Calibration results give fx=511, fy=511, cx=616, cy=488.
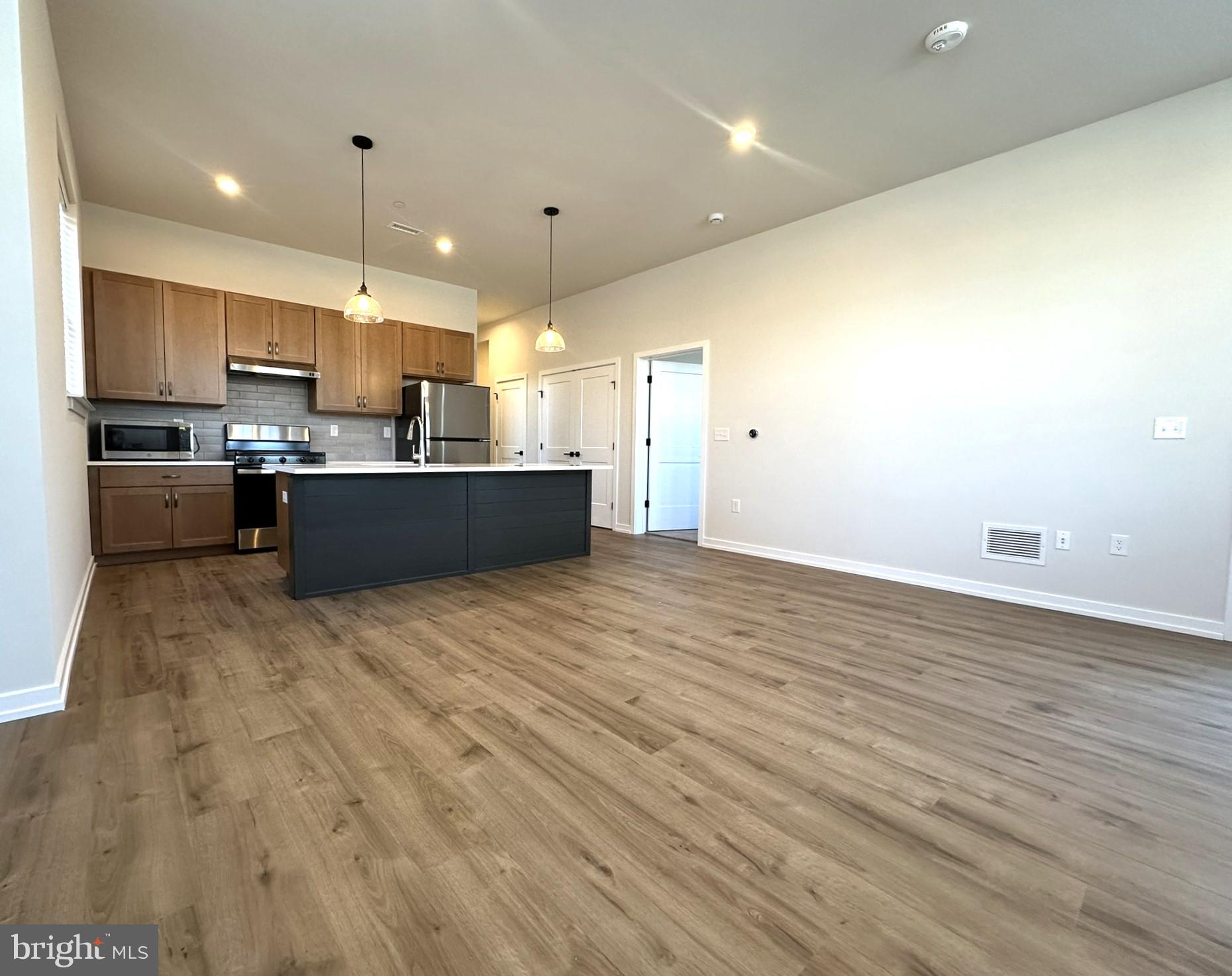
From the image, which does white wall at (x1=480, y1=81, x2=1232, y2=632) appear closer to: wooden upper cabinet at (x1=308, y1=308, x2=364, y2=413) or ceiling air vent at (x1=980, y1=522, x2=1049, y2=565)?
ceiling air vent at (x1=980, y1=522, x2=1049, y2=565)

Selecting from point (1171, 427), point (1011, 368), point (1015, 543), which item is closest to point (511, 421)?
point (1011, 368)

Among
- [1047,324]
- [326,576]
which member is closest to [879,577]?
[1047,324]

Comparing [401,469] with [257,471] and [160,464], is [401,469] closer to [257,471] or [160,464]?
[257,471]

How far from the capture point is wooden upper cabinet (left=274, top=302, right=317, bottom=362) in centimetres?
504

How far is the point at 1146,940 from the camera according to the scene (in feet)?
3.48

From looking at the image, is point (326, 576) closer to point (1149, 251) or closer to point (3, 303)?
point (3, 303)

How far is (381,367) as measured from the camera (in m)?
5.66

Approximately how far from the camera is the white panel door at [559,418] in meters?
6.98

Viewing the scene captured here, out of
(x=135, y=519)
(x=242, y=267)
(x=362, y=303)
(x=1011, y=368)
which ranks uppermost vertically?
(x=242, y=267)

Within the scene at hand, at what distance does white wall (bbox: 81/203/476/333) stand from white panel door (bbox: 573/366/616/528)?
1.88 m

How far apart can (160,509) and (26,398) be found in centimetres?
317

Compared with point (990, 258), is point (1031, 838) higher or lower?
lower

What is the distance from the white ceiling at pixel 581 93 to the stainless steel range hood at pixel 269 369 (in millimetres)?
1284

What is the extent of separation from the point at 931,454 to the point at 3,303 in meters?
4.94
